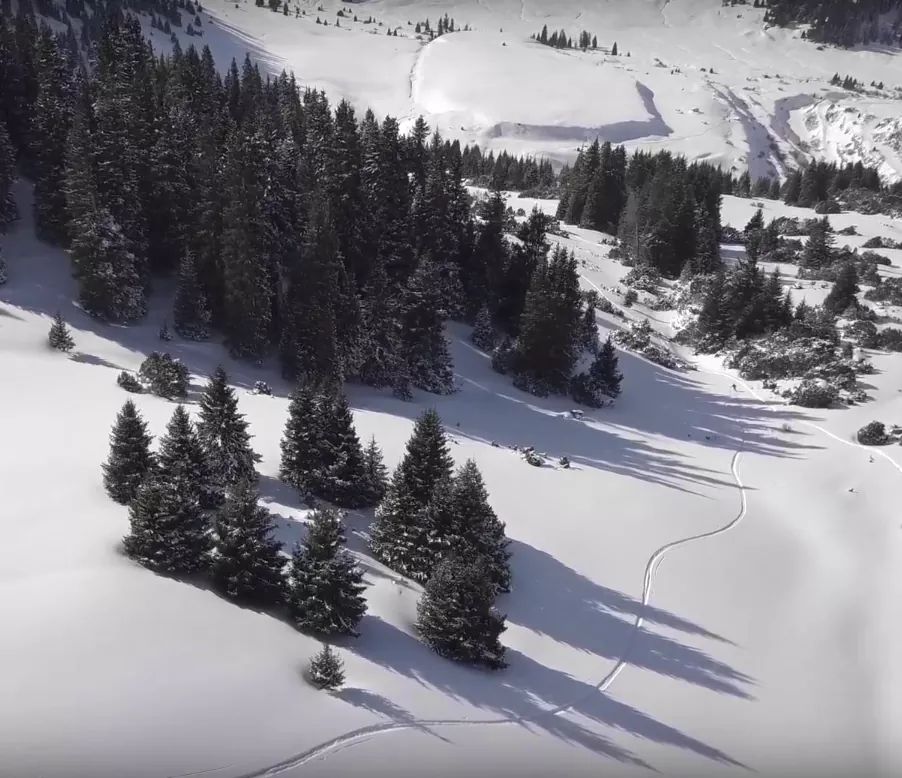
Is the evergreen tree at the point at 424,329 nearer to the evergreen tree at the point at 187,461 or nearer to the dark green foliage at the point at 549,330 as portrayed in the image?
the dark green foliage at the point at 549,330

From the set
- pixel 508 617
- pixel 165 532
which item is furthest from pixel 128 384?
pixel 508 617

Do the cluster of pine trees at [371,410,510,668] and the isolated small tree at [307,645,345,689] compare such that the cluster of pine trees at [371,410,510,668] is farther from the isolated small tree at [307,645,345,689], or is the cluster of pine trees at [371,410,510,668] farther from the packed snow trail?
the isolated small tree at [307,645,345,689]

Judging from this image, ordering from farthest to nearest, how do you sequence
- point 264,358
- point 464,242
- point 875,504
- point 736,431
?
1. point 464,242
2. point 736,431
3. point 264,358
4. point 875,504

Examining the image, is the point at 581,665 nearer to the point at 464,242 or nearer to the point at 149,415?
the point at 149,415

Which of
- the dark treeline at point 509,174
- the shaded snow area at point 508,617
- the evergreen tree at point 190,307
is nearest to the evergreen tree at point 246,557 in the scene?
the shaded snow area at point 508,617

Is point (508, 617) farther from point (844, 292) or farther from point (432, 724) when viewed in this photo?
point (844, 292)

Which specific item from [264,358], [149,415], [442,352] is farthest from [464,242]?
[149,415]

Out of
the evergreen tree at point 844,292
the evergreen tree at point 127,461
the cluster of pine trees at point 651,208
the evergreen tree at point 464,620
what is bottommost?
the evergreen tree at point 464,620

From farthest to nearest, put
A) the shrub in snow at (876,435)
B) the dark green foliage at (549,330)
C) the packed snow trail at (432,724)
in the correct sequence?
the dark green foliage at (549,330) < the shrub in snow at (876,435) < the packed snow trail at (432,724)
